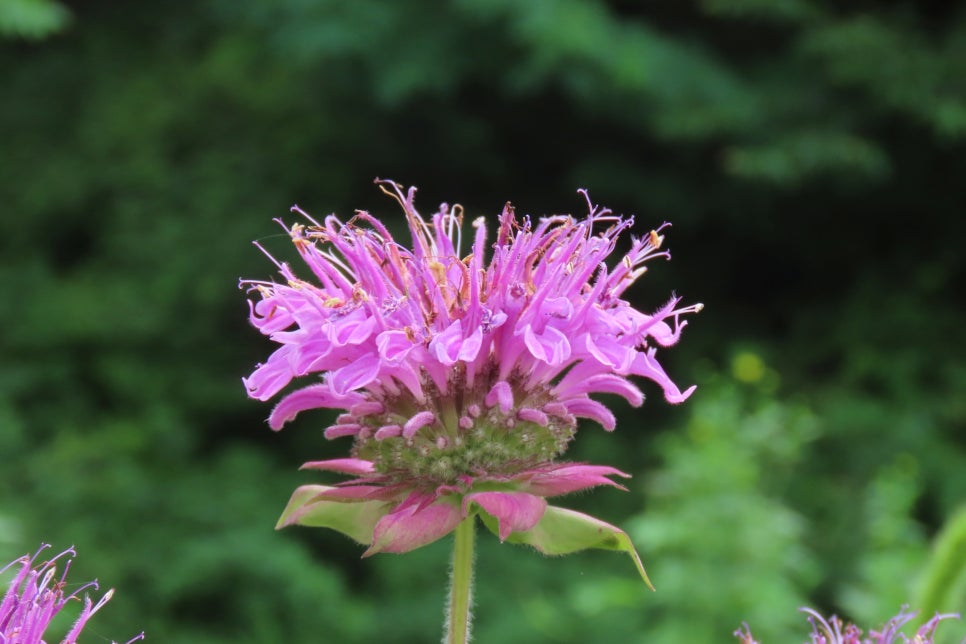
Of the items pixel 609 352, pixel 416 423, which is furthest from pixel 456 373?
pixel 609 352

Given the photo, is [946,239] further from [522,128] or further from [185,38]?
[185,38]

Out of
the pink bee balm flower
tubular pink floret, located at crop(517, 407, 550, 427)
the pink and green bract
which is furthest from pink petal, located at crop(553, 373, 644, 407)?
the pink bee balm flower

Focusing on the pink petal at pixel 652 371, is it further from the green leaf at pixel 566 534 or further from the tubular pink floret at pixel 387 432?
the tubular pink floret at pixel 387 432

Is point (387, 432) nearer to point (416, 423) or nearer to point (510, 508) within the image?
point (416, 423)

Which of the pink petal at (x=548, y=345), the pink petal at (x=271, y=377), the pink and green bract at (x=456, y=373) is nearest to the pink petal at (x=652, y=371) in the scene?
the pink and green bract at (x=456, y=373)

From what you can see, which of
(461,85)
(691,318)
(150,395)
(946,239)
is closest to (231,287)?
(150,395)

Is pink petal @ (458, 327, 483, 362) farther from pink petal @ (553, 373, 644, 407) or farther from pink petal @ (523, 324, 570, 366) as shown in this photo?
pink petal @ (553, 373, 644, 407)

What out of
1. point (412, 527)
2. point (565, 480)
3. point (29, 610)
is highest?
point (565, 480)
